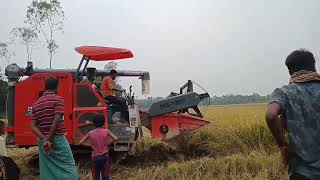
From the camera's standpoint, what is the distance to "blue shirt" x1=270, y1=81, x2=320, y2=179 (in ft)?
10.3

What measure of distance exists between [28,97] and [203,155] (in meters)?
3.84

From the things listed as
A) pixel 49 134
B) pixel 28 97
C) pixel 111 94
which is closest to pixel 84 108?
pixel 111 94

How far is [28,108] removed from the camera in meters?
8.99

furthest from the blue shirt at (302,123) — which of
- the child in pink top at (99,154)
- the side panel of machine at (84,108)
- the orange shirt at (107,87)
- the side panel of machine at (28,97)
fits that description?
the orange shirt at (107,87)

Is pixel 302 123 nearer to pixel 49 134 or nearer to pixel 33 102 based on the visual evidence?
pixel 49 134

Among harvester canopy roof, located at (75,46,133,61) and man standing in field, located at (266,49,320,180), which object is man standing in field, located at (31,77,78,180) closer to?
man standing in field, located at (266,49,320,180)

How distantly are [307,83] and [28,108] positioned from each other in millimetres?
6737

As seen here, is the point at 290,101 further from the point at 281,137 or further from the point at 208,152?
the point at 208,152

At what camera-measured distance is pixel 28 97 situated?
9031 mm

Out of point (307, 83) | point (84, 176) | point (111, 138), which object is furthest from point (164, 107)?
point (307, 83)

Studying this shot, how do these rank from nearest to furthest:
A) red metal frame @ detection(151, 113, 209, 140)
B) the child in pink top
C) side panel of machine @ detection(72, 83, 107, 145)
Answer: the child in pink top, side panel of machine @ detection(72, 83, 107, 145), red metal frame @ detection(151, 113, 209, 140)

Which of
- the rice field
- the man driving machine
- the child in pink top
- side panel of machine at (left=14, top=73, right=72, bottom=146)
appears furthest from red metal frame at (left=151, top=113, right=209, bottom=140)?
the child in pink top

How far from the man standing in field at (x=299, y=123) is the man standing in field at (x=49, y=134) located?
294 cm

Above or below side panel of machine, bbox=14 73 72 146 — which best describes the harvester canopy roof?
above
